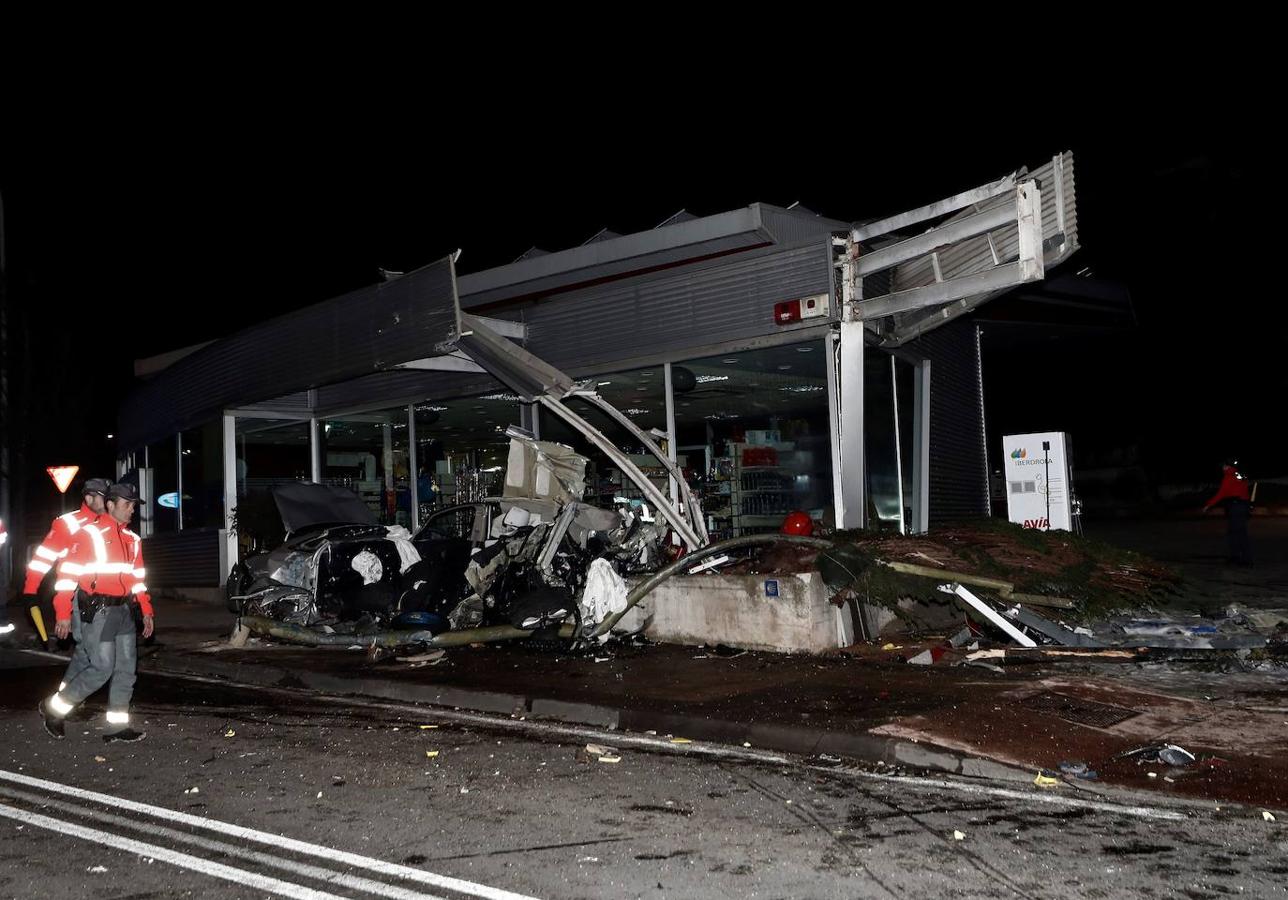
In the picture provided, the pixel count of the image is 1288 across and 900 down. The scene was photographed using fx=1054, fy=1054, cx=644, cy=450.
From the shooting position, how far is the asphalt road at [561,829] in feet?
13.9

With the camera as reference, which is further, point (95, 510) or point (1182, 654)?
point (1182, 654)

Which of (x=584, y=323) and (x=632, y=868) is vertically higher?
(x=584, y=323)

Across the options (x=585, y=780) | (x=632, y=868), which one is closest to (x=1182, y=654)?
(x=585, y=780)

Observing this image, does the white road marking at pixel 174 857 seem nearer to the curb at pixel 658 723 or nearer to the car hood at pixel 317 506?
the curb at pixel 658 723

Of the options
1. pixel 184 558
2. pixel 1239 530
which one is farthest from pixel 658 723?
pixel 184 558

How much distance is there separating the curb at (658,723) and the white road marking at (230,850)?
314cm

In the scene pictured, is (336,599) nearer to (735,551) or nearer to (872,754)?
(735,551)

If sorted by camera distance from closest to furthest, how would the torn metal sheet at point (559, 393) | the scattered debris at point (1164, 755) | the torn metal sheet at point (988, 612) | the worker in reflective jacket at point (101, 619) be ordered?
the scattered debris at point (1164, 755) < the worker in reflective jacket at point (101, 619) < the torn metal sheet at point (988, 612) < the torn metal sheet at point (559, 393)

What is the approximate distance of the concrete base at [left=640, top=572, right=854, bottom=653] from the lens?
991 centimetres

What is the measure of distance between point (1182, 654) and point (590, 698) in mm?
4922

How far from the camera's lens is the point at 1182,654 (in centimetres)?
875

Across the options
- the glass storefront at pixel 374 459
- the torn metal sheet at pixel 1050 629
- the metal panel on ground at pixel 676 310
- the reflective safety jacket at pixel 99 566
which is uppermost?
the metal panel on ground at pixel 676 310

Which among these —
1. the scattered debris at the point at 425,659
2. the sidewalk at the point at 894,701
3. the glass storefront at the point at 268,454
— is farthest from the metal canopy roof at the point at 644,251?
the glass storefront at the point at 268,454

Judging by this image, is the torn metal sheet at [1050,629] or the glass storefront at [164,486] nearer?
the torn metal sheet at [1050,629]
